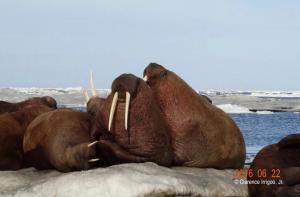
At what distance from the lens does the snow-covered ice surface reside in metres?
5.34

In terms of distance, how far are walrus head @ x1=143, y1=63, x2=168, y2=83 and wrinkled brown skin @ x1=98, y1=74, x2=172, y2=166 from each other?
52cm

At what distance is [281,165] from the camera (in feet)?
17.3

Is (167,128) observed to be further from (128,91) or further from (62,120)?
(62,120)

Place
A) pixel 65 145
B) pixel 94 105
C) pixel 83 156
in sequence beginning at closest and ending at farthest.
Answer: pixel 83 156
pixel 65 145
pixel 94 105

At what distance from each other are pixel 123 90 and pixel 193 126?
0.92 m

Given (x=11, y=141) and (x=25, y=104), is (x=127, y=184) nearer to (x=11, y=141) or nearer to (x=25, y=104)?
(x=11, y=141)

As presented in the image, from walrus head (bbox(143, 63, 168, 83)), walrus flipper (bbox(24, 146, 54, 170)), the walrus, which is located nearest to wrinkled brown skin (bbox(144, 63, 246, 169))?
walrus head (bbox(143, 63, 168, 83))

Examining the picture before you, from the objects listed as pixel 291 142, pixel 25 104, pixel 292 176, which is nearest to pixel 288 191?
pixel 292 176

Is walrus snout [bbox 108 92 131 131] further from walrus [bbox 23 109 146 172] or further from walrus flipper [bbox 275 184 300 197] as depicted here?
walrus flipper [bbox 275 184 300 197]

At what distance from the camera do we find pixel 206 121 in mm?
6750

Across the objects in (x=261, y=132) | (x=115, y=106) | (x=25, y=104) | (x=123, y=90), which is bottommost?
(x=261, y=132)

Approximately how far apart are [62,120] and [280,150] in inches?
96.2

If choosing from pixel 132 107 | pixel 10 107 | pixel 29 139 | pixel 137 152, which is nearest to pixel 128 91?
pixel 132 107

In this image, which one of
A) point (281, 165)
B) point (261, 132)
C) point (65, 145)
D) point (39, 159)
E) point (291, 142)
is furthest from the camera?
point (261, 132)
